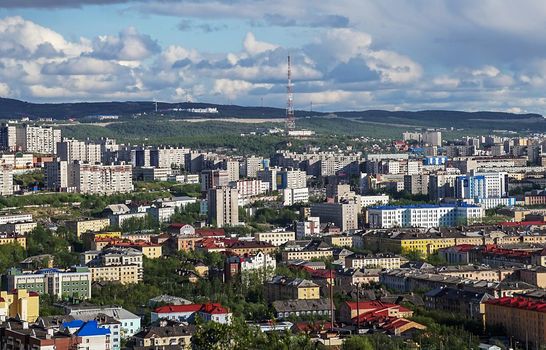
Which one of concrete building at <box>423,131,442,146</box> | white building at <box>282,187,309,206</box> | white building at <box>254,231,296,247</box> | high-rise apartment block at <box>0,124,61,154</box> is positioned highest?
high-rise apartment block at <box>0,124,61,154</box>

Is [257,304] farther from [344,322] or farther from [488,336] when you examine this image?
[488,336]

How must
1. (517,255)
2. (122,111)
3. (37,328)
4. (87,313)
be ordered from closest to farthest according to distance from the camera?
1. (37,328)
2. (87,313)
3. (517,255)
4. (122,111)

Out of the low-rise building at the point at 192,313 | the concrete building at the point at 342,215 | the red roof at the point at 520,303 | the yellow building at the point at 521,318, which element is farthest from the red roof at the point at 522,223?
the low-rise building at the point at 192,313

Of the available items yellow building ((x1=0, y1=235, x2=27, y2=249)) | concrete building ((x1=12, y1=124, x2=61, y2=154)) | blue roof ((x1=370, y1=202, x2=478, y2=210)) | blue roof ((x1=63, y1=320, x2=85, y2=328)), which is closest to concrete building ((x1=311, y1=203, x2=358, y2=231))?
blue roof ((x1=370, y1=202, x2=478, y2=210))

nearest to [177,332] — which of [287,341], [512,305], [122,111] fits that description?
[287,341]

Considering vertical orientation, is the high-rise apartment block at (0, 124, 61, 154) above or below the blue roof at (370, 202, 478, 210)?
above

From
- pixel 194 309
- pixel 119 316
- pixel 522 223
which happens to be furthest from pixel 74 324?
pixel 522 223

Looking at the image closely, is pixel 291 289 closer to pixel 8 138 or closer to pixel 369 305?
pixel 369 305

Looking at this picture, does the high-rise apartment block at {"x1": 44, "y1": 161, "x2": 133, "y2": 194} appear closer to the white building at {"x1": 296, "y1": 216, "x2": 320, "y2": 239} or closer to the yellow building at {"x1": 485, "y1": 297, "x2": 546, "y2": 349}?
the white building at {"x1": 296, "y1": 216, "x2": 320, "y2": 239}
